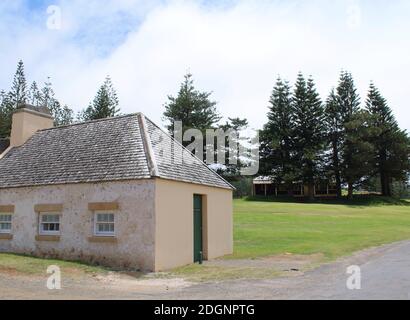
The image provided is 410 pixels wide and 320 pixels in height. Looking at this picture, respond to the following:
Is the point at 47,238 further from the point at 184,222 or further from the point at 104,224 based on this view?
the point at 184,222

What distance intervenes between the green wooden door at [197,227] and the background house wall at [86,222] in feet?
10.8

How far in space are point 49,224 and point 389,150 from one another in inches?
2046

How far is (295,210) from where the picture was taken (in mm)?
41375

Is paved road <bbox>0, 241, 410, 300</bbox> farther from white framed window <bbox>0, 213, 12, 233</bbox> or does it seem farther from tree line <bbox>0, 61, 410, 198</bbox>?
tree line <bbox>0, 61, 410, 198</bbox>

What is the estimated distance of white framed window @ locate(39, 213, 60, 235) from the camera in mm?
18203

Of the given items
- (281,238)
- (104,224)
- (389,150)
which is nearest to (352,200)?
(389,150)

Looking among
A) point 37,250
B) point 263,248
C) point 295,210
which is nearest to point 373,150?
point 295,210

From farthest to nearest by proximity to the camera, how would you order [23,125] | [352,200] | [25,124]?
1. [352,200]
2. [25,124]
3. [23,125]

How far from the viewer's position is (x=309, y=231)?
2806cm

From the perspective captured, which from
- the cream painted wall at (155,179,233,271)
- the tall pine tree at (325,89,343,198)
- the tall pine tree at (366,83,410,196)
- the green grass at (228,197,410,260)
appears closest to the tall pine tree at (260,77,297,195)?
the tall pine tree at (325,89,343,198)

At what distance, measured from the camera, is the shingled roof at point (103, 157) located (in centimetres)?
1700

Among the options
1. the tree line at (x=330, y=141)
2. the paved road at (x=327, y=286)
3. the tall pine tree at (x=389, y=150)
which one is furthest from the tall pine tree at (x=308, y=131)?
the paved road at (x=327, y=286)

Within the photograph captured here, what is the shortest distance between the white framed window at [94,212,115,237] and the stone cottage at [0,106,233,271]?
37 mm
